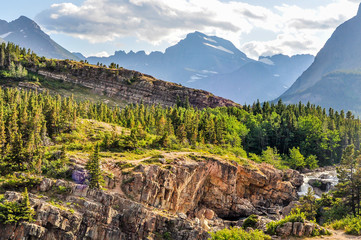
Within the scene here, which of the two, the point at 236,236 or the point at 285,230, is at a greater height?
the point at 285,230

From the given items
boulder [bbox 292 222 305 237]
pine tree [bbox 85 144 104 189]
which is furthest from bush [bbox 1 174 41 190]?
boulder [bbox 292 222 305 237]

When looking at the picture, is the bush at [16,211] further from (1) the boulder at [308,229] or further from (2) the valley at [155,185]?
(1) the boulder at [308,229]

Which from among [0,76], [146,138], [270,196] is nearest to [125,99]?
[0,76]

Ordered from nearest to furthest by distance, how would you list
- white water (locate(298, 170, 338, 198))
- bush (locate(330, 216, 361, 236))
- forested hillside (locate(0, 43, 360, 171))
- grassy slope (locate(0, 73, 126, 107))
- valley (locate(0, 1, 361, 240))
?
bush (locate(330, 216, 361, 236)) < valley (locate(0, 1, 361, 240)) < forested hillside (locate(0, 43, 360, 171)) < white water (locate(298, 170, 338, 198)) < grassy slope (locate(0, 73, 126, 107))

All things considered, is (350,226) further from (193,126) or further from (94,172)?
(193,126)

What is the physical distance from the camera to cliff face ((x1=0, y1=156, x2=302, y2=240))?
46.2 metres

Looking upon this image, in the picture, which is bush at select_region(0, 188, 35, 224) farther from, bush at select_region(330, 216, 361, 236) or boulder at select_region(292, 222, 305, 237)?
bush at select_region(330, 216, 361, 236)

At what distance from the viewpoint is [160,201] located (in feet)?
203

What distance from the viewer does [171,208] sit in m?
64.3

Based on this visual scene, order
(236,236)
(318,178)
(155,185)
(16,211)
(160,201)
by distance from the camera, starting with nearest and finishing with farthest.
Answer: (236,236)
(16,211)
(155,185)
(160,201)
(318,178)

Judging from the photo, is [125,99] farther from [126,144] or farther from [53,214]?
[53,214]

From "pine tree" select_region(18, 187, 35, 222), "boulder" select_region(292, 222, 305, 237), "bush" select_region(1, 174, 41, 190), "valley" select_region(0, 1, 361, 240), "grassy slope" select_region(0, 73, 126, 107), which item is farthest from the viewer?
"grassy slope" select_region(0, 73, 126, 107)

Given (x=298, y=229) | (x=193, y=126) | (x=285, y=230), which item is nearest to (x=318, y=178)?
(x=193, y=126)

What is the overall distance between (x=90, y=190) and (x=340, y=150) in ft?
354
